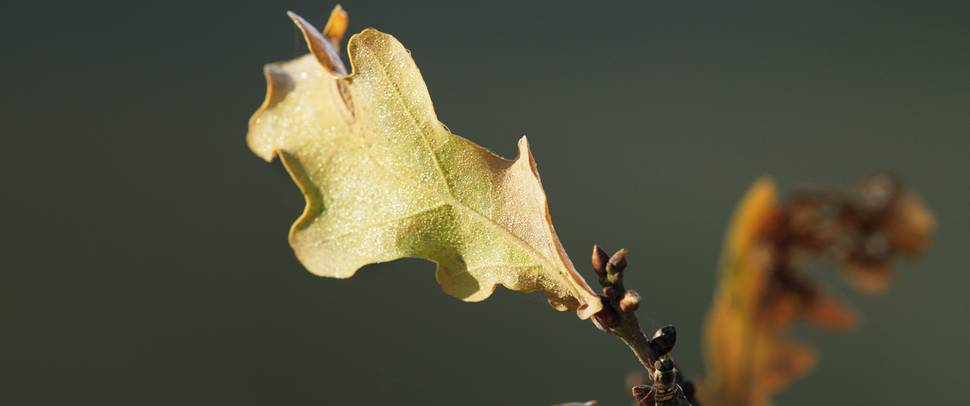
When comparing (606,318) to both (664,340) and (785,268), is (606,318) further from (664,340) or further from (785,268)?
(785,268)

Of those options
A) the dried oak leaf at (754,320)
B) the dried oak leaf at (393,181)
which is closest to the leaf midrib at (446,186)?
the dried oak leaf at (393,181)

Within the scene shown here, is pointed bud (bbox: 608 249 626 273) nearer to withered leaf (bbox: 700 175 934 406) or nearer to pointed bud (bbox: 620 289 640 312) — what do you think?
pointed bud (bbox: 620 289 640 312)

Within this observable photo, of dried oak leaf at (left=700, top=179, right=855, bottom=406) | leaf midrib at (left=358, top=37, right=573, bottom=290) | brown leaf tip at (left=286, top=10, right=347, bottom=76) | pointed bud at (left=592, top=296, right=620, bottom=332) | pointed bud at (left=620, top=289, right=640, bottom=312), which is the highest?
dried oak leaf at (left=700, top=179, right=855, bottom=406)

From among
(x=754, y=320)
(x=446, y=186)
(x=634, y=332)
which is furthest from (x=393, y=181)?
(x=754, y=320)

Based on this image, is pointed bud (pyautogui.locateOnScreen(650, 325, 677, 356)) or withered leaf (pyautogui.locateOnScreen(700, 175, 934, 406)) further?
withered leaf (pyautogui.locateOnScreen(700, 175, 934, 406))

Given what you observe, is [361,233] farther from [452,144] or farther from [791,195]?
[791,195]

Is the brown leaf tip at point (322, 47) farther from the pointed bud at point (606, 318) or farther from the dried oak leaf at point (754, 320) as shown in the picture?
the dried oak leaf at point (754, 320)

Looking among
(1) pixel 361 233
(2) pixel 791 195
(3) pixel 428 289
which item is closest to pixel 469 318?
(3) pixel 428 289

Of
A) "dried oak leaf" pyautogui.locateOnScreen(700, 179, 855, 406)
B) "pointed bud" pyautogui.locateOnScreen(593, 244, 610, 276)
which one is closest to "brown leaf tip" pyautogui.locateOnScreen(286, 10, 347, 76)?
"pointed bud" pyautogui.locateOnScreen(593, 244, 610, 276)
